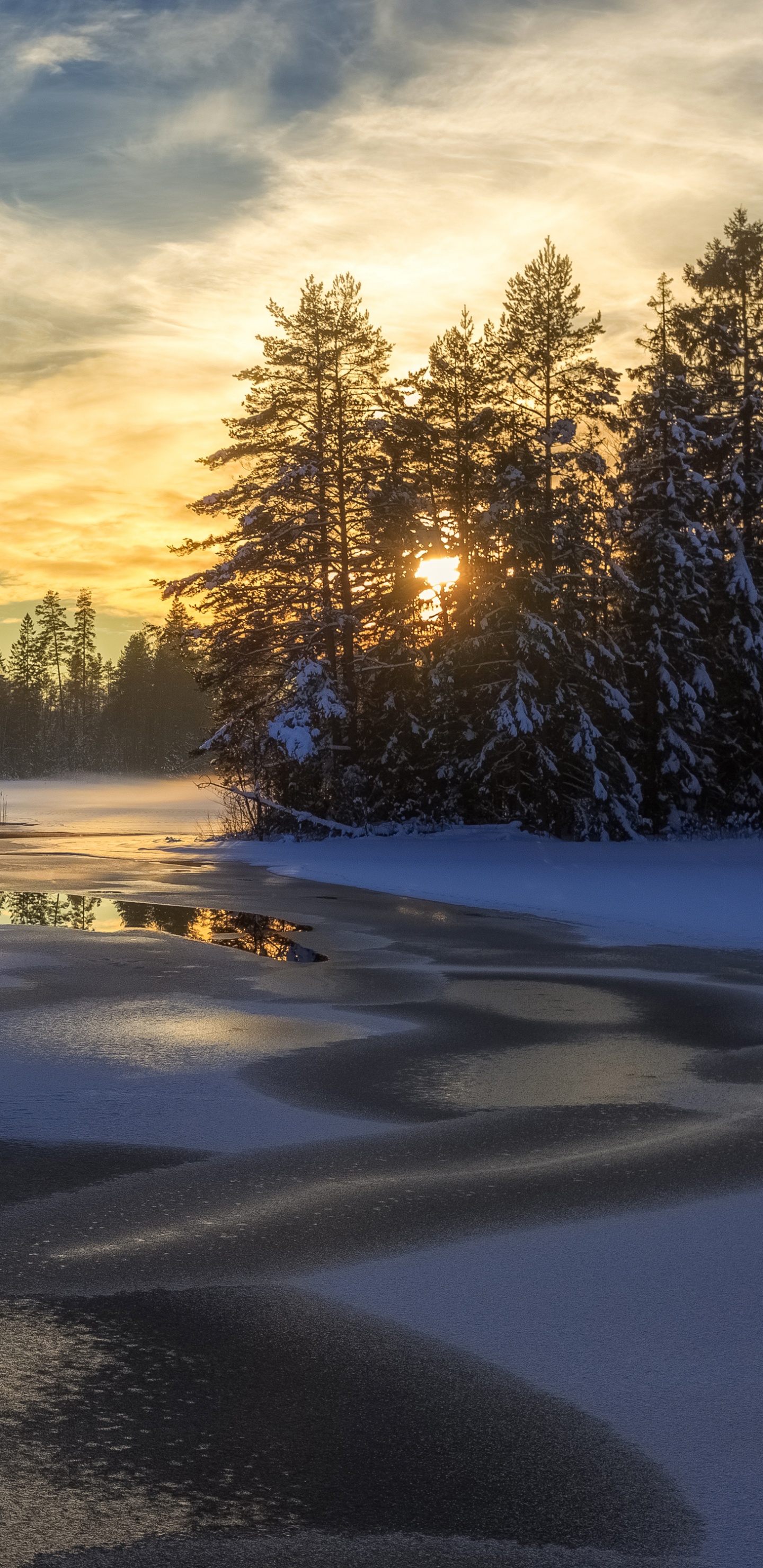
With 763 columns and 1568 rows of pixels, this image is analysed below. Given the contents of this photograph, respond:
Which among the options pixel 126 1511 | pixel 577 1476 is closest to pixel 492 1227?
pixel 577 1476

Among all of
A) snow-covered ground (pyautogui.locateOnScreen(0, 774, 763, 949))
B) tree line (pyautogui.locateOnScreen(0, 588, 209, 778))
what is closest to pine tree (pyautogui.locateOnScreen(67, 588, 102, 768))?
tree line (pyautogui.locateOnScreen(0, 588, 209, 778))

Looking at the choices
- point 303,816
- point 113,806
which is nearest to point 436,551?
point 303,816

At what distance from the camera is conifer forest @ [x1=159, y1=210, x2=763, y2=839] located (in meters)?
33.4

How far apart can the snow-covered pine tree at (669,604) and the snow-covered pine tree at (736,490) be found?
0.62 metres

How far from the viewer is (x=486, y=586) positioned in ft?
109

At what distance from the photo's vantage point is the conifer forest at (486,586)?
1314 inches

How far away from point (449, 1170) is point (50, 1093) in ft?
8.82

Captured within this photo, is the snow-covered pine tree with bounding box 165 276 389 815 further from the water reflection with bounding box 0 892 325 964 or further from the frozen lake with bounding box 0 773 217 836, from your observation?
the water reflection with bounding box 0 892 325 964

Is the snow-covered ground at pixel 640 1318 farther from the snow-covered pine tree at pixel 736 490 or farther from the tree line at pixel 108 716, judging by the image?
the tree line at pixel 108 716

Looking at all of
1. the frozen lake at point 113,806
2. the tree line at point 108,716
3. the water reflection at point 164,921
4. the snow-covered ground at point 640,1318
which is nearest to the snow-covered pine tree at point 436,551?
the frozen lake at point 113,806

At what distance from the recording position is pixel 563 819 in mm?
32969

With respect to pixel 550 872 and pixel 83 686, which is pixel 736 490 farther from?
pixel 83 686

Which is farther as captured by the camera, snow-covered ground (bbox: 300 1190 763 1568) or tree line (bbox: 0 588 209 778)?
tree line (bbox: 0 588 209 778)

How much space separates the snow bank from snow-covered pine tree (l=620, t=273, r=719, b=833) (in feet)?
7.05
